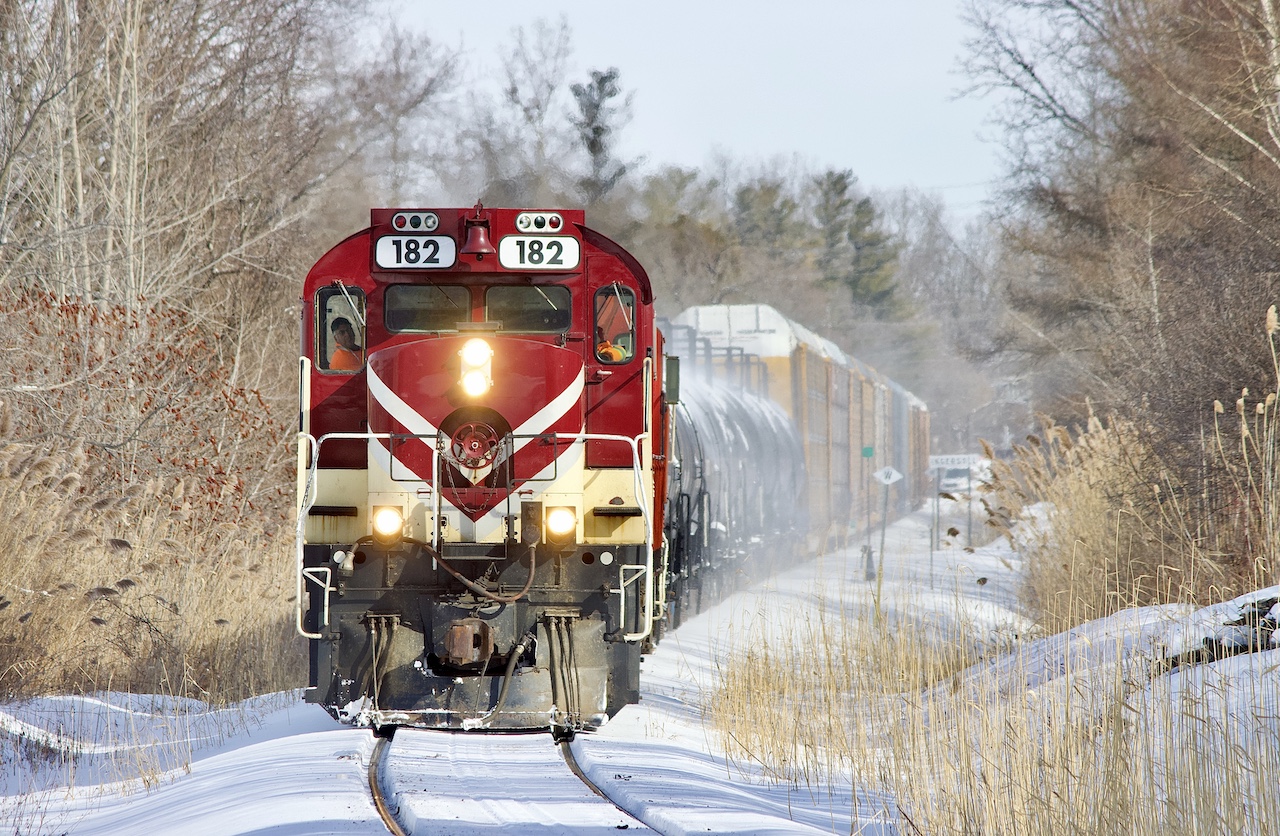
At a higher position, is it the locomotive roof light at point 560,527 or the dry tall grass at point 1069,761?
the locomotive roof light at point 560,527

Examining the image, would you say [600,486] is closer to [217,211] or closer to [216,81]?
[217,211]

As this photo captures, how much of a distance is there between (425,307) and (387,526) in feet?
5.28

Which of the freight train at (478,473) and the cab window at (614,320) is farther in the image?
the cab window at (614,320)

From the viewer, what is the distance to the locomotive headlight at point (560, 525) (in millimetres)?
7117

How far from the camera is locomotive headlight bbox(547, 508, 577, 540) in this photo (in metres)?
7.12

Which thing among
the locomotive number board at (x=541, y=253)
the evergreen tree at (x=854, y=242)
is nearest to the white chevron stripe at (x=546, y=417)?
the locomotive number board at (x=541, y=253)

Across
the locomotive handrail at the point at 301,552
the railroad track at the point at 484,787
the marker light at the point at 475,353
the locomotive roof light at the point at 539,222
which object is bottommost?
the railroad track at the point at 484,787

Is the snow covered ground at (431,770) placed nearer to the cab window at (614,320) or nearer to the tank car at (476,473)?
the tank car at (476,473)

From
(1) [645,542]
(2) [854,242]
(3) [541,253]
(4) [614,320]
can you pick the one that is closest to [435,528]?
(1) [645,542]

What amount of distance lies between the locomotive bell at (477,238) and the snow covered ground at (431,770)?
305 cm

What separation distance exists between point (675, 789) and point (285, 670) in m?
5.44

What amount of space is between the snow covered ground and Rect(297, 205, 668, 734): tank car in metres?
0.46

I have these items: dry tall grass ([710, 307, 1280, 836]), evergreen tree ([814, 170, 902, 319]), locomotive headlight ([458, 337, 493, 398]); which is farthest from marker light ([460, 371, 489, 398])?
evergreen tree ([814, 170, 902, 319])

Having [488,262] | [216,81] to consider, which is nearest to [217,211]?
[216,81]
